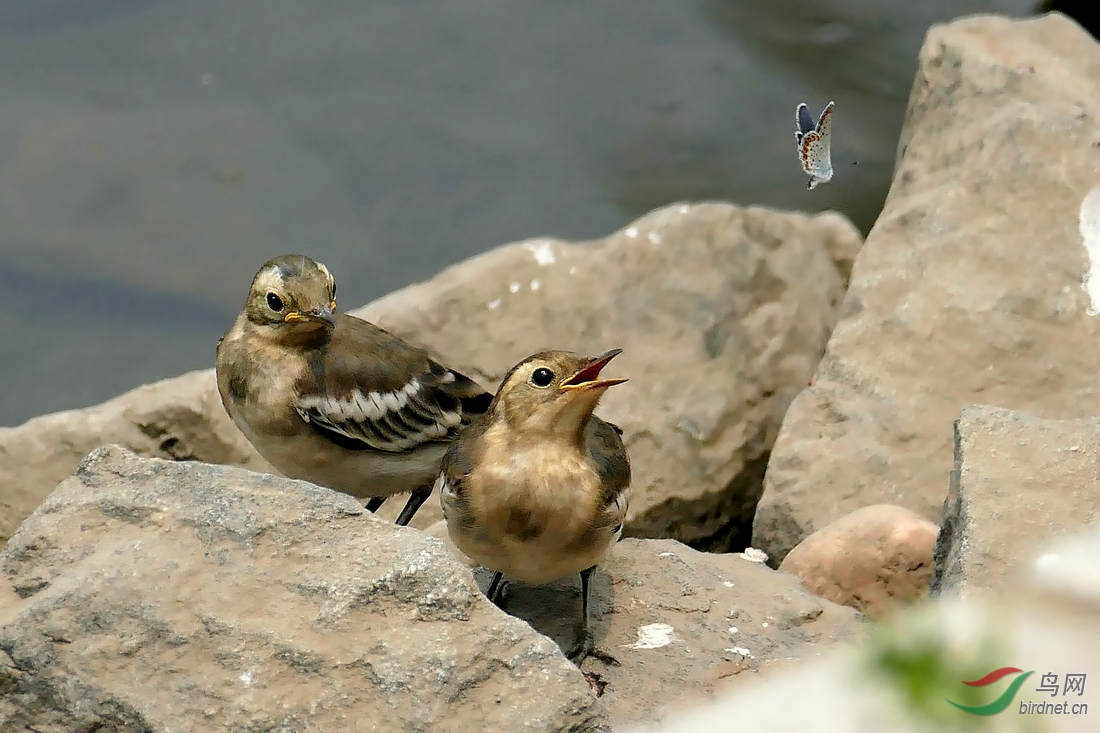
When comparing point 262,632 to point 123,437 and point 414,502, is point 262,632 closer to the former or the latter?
point 414,502

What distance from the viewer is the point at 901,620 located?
4.46ft

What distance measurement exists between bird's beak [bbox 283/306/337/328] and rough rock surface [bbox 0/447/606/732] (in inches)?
74.5

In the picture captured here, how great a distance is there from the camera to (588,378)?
15.8ft

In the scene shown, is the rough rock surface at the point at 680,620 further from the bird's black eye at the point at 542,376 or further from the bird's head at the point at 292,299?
the bird's head at the point at 292,299

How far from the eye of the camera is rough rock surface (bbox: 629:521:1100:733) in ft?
4.46

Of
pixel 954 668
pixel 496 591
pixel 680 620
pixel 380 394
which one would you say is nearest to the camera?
pixel 954 668

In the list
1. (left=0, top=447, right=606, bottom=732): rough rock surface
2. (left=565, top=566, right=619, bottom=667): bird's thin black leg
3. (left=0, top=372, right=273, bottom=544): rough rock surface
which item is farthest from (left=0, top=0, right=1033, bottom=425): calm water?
(left=0, top=447, right=606, bottom=732): rough rock surface

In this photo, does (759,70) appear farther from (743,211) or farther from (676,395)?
(676,395)

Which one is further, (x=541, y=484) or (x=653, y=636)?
(x=653, y=636)

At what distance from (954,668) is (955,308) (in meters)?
5.33

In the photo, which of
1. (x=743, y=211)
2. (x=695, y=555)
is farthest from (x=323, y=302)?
(x=743, y=211)

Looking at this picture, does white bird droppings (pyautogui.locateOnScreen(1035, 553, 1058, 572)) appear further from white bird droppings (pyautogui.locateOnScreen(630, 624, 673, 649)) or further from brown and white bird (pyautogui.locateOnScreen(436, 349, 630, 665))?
white bird droppings (pyautogui.locateOnScreen(630, 624, 673, 649))

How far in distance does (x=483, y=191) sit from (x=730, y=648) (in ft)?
17.7

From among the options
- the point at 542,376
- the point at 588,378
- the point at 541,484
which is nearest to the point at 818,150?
the point at 588,378
